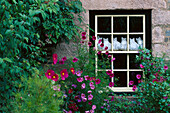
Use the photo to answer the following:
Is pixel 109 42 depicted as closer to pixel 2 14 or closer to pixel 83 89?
pixel 83 89

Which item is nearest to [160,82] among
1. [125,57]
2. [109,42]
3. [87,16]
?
[125,57]

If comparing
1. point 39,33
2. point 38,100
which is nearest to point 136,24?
point 39,33

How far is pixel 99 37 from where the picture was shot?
14.6ft

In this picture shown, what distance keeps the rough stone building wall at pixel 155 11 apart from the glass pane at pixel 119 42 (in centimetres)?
49

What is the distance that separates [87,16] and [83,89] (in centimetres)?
126

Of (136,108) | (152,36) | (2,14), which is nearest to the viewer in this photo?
(2,14)

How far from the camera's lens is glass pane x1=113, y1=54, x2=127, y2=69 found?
4.44 meters

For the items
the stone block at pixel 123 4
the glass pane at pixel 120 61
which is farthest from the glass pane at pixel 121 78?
the stone block at pixel 123 4

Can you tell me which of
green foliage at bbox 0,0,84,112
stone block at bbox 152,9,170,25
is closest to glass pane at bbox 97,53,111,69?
green foliage at bbox 0,0,84,112

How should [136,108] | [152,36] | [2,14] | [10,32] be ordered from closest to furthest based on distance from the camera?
[10,32], [2,14], [136,108], [152,36]

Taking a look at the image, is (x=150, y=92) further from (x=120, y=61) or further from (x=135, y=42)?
(x=135, y=42)

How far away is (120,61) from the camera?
4.45 m

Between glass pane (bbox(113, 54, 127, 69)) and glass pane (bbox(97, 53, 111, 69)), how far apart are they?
108 mm

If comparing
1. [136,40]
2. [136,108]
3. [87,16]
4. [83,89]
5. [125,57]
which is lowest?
[136,108]
